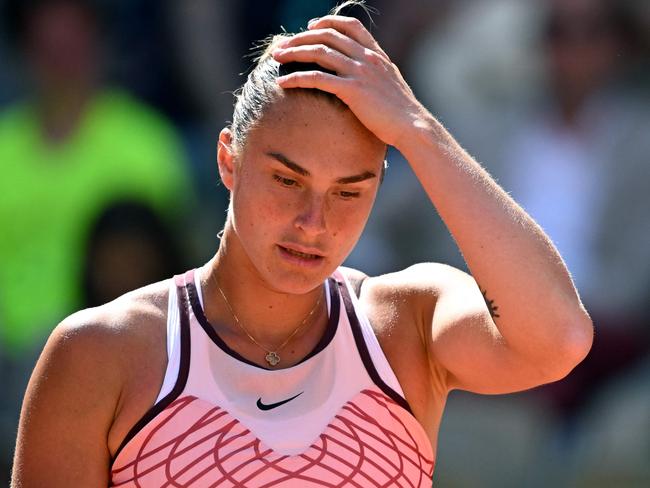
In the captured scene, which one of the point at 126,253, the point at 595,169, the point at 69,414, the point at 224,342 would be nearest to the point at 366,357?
the point at 224,342

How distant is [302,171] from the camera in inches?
101

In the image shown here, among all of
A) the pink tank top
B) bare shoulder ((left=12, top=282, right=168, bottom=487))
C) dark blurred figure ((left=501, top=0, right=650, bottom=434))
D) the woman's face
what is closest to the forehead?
the woman's face

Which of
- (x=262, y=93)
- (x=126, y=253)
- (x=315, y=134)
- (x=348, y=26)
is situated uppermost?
(x=126, y=253)

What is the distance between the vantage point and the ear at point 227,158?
2777mm

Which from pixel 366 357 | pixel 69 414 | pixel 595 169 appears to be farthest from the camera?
pixel 595 169

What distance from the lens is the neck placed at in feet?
9.06

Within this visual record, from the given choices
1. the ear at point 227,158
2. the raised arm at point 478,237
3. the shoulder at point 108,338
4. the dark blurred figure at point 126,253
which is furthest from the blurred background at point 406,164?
the raised arm at point 478,237

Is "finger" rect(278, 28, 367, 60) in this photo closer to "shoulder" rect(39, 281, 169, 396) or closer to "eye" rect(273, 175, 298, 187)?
"eye" rect(273, 175, 298, 187)

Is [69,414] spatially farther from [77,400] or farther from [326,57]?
[326,57]

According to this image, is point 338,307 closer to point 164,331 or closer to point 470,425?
point 164,331

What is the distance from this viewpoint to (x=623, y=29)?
585 cm

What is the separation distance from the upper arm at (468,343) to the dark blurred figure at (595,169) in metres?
2.85

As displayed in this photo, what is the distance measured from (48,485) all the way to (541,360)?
0.99 metres

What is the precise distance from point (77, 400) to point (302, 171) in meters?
0.63
